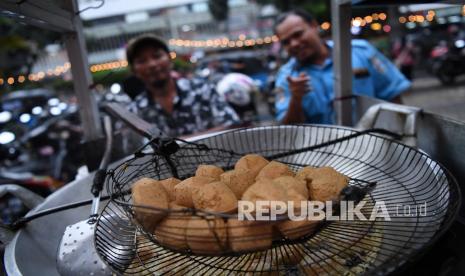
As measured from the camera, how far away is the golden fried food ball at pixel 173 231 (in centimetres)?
80

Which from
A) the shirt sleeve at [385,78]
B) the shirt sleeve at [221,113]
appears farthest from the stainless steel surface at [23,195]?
the shirt sleeve at [385,78]

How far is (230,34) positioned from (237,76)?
20288 millimetres

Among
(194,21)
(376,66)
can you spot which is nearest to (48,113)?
(376,66)

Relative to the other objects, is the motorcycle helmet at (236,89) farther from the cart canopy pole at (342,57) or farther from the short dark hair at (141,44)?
the cart canopy pole at (342,57)

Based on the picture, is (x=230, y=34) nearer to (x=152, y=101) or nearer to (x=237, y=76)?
(x=237, y=76)

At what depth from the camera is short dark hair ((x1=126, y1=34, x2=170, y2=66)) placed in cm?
285

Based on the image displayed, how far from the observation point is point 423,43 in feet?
40.8

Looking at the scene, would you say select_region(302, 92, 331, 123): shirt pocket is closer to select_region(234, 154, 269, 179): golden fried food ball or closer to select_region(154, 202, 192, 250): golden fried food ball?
select_region(234, 154, 269, 179): golden fried food ball

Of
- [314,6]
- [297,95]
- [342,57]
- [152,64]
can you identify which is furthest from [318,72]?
[314,6]

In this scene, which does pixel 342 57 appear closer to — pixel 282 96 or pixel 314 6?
pixel 282 96

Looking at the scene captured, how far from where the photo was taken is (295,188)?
2.73 ft

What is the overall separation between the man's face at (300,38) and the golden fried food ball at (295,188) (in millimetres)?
1767

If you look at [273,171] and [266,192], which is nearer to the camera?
[266,192]

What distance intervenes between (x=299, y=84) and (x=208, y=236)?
1452 millimetres
